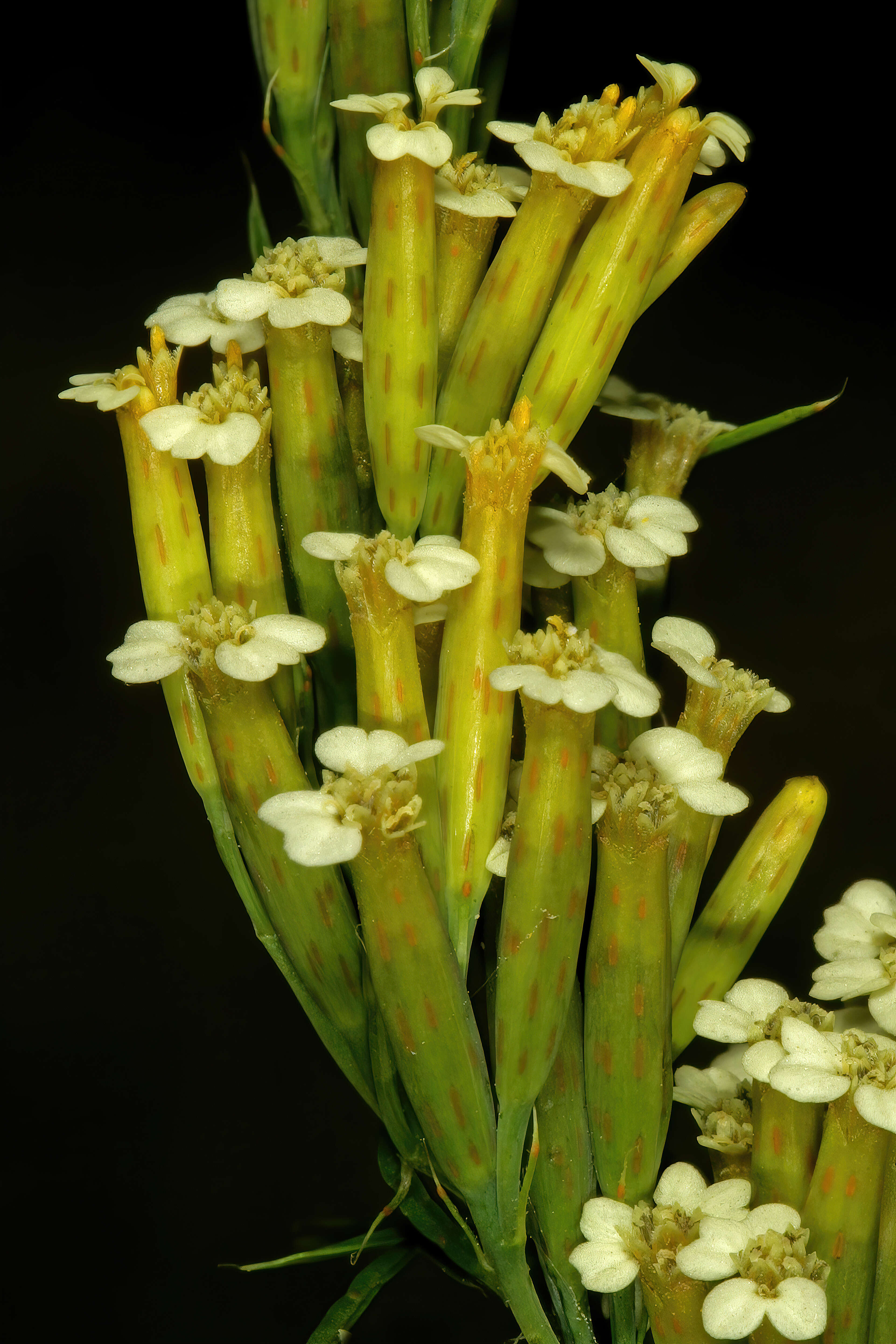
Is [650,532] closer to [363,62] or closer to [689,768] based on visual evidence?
[689,768]

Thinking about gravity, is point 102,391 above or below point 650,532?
above

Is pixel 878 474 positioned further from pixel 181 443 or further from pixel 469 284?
pixel 181 443

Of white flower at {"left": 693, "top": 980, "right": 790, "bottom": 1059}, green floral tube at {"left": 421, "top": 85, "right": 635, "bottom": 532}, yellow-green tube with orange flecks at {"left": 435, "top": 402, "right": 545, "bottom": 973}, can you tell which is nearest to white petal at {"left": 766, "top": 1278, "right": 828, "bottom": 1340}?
white flower at {"left": 693, "top": 980, "right": 790, "bottom": 1059}

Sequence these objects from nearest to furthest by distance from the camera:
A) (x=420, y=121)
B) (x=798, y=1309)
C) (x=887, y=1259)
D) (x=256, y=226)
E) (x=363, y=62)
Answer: (x=798, y=1309) → (x=887, y=1259) → (x=420, y=121) → (x=363, y=62) → (x=256, y=226)

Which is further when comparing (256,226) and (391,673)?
(256,226)

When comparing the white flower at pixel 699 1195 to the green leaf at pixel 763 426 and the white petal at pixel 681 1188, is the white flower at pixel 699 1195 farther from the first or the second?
the green leaf at pixel 763 426

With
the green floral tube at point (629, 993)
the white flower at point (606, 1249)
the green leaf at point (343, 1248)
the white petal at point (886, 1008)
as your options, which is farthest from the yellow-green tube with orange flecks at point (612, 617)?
the green leaf at point (343, 1248)

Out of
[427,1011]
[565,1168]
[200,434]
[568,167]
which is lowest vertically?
[565,1168]

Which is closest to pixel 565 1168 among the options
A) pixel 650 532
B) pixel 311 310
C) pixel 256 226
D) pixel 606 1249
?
pixel 606 1249
